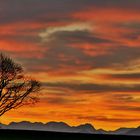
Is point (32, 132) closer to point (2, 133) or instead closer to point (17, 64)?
point (2, 133)

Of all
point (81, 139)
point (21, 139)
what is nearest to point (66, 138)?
point (81, 139)

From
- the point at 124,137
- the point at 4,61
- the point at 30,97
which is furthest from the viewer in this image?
the point at 30,97

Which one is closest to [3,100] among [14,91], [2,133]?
[14,91]

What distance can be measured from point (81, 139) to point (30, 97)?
1154 inches

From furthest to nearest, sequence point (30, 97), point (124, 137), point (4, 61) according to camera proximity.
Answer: point (30, 97) → point (4, 61) → point (124, 137)

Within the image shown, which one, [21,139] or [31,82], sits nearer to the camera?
[21,139]

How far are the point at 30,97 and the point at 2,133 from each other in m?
27.7

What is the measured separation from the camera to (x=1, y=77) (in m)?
62.4

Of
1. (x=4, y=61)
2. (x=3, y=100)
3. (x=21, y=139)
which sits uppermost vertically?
(x=4, y=61)

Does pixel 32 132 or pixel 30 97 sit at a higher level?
pixel 30 97

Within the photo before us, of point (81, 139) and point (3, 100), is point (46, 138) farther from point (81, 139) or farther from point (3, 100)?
point (3, 100)

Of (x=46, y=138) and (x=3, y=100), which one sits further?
(x=3, y=100)

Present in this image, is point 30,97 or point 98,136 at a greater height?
point 30,97

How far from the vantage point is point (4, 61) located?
60.9 metres
